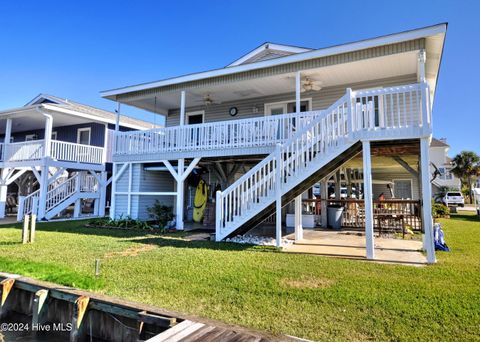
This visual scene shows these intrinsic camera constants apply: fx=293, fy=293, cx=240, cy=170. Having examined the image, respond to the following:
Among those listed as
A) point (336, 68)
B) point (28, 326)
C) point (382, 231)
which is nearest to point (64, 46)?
point (336, 68)

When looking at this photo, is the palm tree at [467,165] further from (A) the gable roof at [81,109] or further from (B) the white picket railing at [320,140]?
(A) the gable roof at [81,109]

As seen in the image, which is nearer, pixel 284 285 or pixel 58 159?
pixel 284 285

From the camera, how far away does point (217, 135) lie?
982cm

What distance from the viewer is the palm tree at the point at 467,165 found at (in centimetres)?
3288

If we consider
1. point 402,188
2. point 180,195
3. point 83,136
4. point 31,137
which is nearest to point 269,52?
point 180,195

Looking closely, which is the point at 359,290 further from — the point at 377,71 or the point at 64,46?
the point at 64,46

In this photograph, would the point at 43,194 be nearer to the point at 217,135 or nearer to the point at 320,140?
the point at 217,135

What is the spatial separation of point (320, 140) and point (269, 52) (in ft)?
20.3

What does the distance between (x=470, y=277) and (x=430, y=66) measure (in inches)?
255

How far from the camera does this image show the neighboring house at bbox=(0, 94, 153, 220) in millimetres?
13383

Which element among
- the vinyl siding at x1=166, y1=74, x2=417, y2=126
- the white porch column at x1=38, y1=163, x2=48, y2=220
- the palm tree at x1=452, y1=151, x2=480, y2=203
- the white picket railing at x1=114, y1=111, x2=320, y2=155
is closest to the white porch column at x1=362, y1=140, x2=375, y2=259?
the white picket railing at x1=114, y1=111, x2=320, y2=155

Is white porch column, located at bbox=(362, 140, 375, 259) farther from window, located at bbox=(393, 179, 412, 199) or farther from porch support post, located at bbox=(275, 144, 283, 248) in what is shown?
window, located at bbox=(393, 179, 412, 199)

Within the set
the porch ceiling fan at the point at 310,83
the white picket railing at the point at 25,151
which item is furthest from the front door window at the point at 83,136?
the porch ceiling fan at the point at 310,83

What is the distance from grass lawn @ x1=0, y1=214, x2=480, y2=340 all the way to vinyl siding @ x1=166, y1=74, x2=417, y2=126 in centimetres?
566
